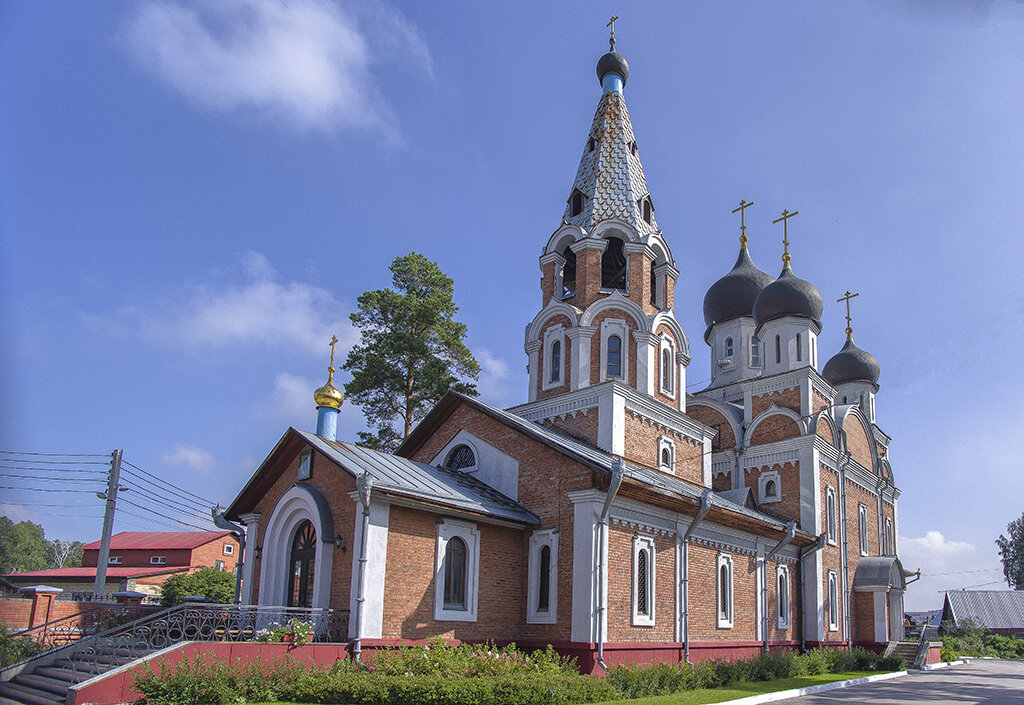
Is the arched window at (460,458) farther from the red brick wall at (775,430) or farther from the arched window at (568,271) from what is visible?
the red brick wall at (775,430)

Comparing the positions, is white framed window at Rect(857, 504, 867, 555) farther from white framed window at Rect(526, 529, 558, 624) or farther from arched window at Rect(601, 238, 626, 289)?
white framed window at Rect(526, 529, 558, 624)

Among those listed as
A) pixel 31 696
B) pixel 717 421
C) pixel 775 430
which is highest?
pixel 717 421

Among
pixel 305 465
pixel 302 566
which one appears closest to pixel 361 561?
pixel 302 566

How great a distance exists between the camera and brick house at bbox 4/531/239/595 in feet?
134

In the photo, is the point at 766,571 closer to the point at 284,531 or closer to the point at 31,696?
the point at 284,531

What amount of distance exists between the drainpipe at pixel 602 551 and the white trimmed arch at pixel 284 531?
4557mm

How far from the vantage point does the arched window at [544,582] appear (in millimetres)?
14367

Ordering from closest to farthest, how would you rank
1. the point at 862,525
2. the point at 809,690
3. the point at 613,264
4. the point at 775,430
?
the point at 809,690
the point at 613,264
the point at 775,430
the point at 862,525

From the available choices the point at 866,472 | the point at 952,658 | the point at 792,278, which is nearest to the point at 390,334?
the point at 792,278

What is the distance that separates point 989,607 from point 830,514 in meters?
34.4

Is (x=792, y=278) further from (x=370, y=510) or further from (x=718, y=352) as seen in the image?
(x=370, y=510)

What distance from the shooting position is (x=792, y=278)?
26.0 m

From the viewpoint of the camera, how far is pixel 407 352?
25734mm

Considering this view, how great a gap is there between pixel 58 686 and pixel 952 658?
28251 mm
